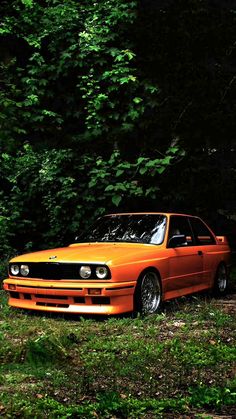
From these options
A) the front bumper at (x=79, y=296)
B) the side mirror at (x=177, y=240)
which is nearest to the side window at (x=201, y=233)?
the side mirror at (x=177, y=240)

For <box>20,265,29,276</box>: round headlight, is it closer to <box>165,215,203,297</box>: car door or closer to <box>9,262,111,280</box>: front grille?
<box>9,262,111,280</box>: front grille

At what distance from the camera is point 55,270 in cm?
717

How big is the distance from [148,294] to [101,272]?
881 millimetres

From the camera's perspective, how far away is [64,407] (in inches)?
160

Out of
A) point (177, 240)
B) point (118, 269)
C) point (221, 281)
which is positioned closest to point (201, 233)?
point (221, 281)

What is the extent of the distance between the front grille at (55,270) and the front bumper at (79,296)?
0.08 m

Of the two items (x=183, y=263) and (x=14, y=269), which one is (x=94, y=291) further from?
(x=183, y=263)

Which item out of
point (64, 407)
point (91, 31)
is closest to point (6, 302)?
point (64, 407)

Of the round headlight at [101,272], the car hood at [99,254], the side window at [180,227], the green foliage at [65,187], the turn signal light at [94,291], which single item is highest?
the green foliage at [65,187]

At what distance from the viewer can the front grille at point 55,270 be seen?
275 inches

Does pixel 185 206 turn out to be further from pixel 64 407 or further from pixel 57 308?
pixel 64 407

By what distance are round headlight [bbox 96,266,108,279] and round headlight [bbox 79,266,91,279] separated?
0.42ft

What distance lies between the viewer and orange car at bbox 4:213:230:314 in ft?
22.4

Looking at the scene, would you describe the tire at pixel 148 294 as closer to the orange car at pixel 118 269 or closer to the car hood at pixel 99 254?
the orange car at pixel 118 269
